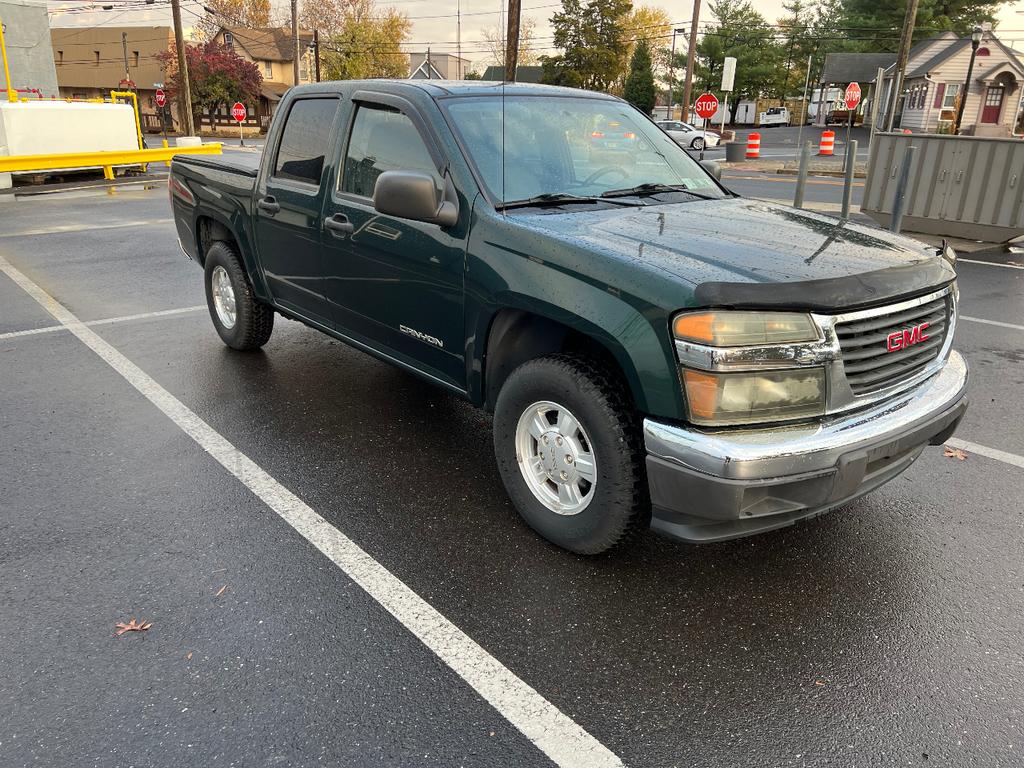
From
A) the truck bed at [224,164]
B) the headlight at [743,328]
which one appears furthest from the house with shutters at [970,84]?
the headlight at [743,328]

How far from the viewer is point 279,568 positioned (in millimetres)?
3307

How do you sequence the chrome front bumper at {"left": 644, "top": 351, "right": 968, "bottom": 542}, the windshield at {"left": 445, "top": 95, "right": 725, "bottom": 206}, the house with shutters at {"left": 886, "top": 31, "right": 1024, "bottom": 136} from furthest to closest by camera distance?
1. the house with shutters at {"left": 886, "top": 31, "right": 1024, "bottom": 136}
2. the windshield at {"left": 445, "top": 95, "right": 725, "bottom": 206}
3. the chrome front bumper at {"left": 644, "top": 351, "right": 968, "bottom": 542}

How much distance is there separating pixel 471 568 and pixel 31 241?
1074 cm

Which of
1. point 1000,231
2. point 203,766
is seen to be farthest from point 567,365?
point 1000,231

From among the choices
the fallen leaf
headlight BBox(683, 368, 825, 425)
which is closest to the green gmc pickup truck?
headlight BBox(683, 368, 825, 425)

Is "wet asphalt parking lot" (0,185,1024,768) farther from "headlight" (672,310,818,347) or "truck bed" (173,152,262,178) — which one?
"truck bed" (173,152,262,178)

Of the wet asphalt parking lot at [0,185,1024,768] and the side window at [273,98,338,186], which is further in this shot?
the side window at [273,98,338,186]

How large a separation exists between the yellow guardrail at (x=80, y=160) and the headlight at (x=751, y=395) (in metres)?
18.8

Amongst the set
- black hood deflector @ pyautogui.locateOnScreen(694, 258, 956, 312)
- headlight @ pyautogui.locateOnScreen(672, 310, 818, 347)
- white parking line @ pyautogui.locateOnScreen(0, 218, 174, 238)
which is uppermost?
black hood deflector @ pyautogui.locateOnScreen(694, 258, 956, 312)

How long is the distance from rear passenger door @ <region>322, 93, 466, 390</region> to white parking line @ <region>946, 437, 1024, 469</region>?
9.82 feet

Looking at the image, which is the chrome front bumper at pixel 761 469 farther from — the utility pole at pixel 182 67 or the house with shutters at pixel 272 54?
the house with shutters at pixel 272 54

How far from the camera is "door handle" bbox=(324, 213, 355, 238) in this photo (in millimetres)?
4268

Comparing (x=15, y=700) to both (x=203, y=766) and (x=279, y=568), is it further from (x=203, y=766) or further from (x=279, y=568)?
(x=279, y=568)

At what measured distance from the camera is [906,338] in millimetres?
3080
